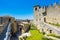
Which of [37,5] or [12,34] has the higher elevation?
[37,5]

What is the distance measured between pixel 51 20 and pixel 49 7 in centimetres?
377

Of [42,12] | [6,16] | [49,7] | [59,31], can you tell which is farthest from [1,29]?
[59,31]

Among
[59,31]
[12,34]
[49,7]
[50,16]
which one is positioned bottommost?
[12,34]

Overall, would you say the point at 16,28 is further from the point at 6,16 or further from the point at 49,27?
the point at 49,27

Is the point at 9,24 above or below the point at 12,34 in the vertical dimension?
above

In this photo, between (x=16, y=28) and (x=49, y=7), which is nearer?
(x=49, y=7)

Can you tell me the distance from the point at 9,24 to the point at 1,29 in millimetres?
3636

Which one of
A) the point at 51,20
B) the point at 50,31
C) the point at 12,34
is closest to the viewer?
the point at 50,31

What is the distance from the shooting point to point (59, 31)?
822 inches

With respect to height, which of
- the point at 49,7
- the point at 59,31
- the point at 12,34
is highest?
the point at 49,7

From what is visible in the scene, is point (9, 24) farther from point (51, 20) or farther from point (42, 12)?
point (51, 20)

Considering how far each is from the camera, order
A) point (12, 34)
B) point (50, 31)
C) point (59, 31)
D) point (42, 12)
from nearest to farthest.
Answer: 1. point (59, 31)
2. point (50, 31)
3. point (42, 12)
4. point (12, 34)

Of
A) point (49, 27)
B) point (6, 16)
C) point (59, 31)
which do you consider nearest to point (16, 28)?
point (6, 16)

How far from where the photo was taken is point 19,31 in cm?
3806
